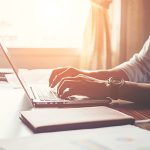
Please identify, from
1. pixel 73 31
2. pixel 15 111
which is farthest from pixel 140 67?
pixel 73 31

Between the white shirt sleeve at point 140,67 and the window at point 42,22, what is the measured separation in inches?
53.1

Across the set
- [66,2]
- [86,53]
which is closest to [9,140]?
[86,53]

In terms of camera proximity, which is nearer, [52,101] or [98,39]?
[52,101]

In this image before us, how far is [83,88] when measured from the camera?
1046 mm

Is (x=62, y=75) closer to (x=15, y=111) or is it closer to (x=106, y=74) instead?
(x=106, y=74)

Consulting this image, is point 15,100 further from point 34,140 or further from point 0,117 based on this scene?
point 34,140

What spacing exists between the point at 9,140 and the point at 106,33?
2.34 meters

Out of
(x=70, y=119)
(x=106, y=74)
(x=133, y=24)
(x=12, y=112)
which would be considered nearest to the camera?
(x=70, y=119)

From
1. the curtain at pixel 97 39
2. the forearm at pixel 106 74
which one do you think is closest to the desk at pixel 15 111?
the forearm at pixel 106 74

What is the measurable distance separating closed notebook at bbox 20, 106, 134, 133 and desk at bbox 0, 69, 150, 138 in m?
0.02

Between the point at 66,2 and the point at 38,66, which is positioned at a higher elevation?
the point at 66,2

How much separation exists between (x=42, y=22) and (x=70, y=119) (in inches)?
94.6

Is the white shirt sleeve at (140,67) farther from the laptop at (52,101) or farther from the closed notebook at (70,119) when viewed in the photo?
the closed notebook at (70,119)

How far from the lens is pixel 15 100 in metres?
1.05
